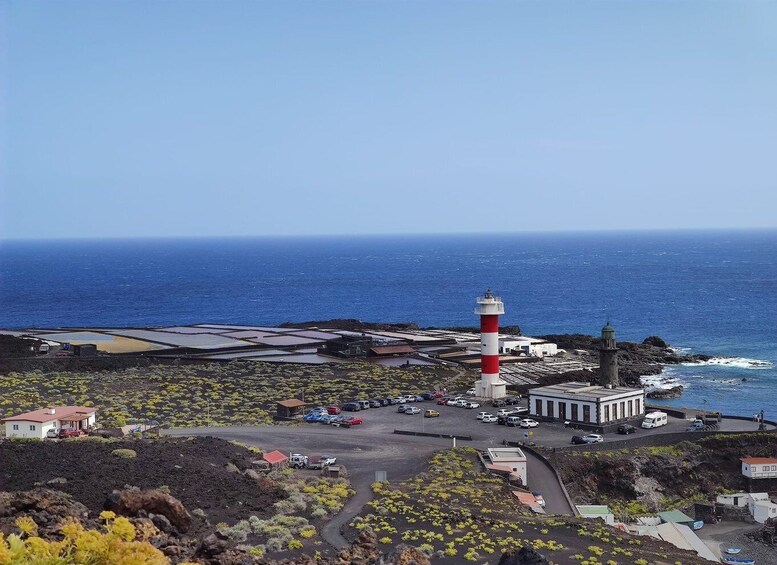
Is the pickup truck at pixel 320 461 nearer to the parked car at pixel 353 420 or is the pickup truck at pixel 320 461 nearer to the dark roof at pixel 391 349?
the parked car at pixel 353 420

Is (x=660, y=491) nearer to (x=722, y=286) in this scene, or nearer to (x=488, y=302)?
(x=488, y=302)

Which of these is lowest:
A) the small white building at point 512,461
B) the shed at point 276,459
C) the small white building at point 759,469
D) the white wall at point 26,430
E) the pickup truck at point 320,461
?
the small white building at point 759,469

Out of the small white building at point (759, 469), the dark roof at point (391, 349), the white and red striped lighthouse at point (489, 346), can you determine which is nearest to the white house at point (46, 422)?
the white and red striped lighthouse at point (489, 346)

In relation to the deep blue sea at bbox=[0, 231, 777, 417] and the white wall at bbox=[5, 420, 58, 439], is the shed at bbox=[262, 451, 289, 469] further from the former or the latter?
the deep blue sea at bbox=[0, 231, 777, 417]

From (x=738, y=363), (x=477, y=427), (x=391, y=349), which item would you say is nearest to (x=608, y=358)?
(x=477, y=427)

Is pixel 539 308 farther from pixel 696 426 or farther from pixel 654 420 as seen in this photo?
pixel 696 426

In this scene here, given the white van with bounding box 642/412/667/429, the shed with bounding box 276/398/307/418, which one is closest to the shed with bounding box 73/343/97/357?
the shed with bounding box 276/398/307/418

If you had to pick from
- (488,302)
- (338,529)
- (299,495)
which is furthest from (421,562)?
(488,302)
